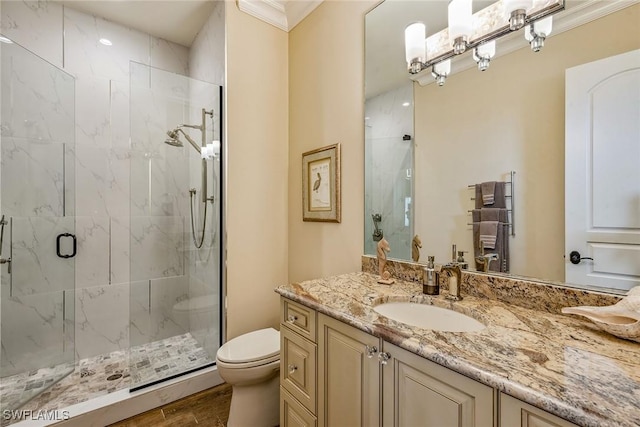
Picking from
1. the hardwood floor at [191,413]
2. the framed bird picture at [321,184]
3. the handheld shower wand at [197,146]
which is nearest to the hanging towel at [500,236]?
the framed bird picture at [321,184]

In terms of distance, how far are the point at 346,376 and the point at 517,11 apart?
4.92ft

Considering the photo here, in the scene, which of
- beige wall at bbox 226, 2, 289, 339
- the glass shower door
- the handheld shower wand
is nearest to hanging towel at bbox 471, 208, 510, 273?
beige wall at bbox 226, 2, 289, 339

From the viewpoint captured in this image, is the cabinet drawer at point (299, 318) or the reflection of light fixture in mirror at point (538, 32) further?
the cabinet drawer at point (299, 318)

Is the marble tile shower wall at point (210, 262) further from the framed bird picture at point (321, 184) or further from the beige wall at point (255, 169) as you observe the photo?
the framed bird picture at point (321, 184)

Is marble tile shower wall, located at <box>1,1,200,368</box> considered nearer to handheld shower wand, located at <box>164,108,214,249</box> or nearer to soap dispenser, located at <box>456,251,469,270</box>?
handheld shower wand, located at <box>164,108,214,249</box>

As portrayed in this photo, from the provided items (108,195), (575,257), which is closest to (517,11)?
(575,257)

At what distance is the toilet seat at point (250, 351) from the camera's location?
154 cm

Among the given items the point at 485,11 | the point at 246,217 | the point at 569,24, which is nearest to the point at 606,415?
the point at 569,24

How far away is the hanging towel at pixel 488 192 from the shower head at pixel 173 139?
6.78 ft

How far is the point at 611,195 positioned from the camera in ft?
3.04

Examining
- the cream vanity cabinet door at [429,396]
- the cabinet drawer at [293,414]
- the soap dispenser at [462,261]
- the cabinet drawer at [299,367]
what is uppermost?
the soap dispenser at [462,261]

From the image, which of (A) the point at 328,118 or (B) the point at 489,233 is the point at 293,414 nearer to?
(B) the point at 489,233

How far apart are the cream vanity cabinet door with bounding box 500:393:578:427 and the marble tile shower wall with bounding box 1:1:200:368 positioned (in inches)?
89.2

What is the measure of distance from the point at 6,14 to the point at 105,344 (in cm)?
260
